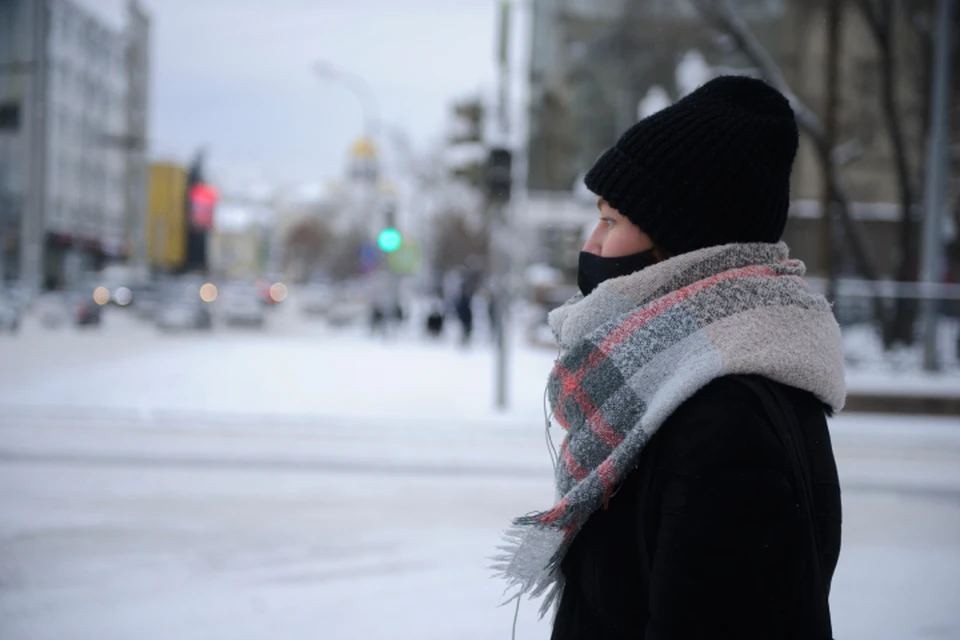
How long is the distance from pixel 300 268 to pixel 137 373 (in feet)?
329

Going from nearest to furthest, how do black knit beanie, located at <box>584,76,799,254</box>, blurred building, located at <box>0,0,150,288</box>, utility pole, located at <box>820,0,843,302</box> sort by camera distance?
black knit beanie, located at <box>584,76,799,254</box>, utility pole, located at <box>820,0,843,302</box>, blurred building, located at <box>0,0,150,288</box>

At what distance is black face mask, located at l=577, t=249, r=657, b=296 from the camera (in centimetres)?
146

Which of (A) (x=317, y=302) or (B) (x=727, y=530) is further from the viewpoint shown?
(A) (x=317, y=302)

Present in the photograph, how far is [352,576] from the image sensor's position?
4699 mm

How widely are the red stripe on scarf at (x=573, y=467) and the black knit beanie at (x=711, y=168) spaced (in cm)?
40

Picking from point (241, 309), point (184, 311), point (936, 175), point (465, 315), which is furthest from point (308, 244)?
point (936, 175)

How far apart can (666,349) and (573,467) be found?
279 millimetres

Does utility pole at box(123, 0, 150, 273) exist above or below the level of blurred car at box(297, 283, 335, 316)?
above

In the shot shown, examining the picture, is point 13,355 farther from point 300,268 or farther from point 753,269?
point 300,268

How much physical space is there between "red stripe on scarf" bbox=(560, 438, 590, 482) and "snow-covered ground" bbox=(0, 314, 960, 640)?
2688 millimetres

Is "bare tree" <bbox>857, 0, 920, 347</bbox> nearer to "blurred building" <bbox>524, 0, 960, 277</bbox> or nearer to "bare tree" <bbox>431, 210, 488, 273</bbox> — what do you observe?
"blurred building" <bbox>524, 0, 960, 277</bbox>

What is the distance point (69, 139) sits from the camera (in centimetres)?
5231

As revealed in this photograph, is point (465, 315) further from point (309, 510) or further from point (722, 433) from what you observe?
point (722, 433)

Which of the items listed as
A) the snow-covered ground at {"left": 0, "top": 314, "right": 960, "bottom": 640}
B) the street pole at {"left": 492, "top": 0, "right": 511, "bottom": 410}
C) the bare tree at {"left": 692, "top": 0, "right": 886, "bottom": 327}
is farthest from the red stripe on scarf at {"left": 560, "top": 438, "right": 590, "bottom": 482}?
the bare tree at {"left": 692, "top": 0, "right": 886, "bottom": 327}
